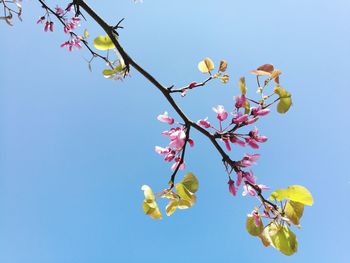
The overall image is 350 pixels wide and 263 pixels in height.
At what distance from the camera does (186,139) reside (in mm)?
1868

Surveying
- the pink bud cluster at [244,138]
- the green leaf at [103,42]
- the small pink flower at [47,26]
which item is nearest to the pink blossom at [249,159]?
the pink bud cluster at [244,138]

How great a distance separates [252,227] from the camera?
5.55 ft

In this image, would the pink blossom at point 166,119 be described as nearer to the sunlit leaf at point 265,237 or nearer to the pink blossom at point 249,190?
the pink blossom at point 249,190

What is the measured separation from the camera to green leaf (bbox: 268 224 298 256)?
1554mm

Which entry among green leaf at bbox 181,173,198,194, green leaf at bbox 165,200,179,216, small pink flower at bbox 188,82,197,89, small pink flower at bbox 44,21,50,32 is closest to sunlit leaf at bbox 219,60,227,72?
small pink flower at bbox 188,82,197,89

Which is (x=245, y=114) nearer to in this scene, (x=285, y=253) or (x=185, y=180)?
(x=185, y=180)

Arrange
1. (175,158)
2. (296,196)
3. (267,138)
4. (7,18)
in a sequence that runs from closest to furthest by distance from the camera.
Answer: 1. (296,196)
2. (267,138)
3. (175,158)
4. (7,18)

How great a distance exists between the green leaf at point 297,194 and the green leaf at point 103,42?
4.69 ft

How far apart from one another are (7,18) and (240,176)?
80.6 inches

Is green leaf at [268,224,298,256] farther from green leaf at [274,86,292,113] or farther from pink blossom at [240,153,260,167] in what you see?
green leaf at [274,86,292,113]

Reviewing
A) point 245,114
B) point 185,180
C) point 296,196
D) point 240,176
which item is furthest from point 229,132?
point 296,196

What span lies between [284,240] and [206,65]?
3.94 feet

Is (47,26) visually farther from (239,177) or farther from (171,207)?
(239,177)

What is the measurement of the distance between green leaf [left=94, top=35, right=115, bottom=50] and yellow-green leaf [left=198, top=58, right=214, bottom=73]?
0.62 metres
